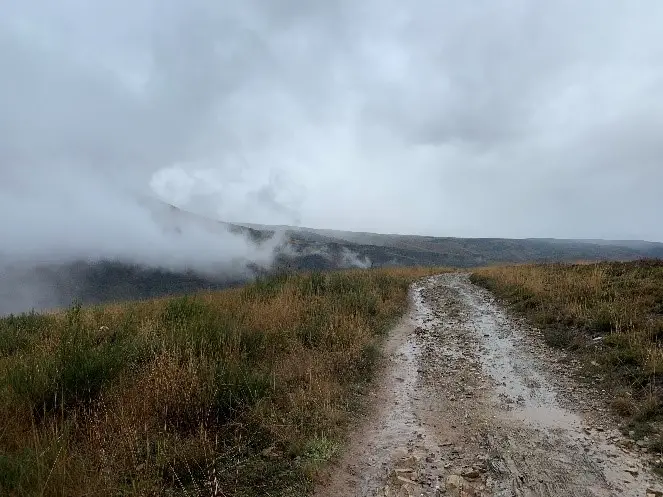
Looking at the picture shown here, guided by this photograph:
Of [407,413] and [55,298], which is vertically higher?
[407,413]

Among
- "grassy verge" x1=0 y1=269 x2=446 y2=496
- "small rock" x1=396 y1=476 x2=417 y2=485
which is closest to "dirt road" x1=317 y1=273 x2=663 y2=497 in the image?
"small rock" x1=396 y1=476 x2=417 y2=485

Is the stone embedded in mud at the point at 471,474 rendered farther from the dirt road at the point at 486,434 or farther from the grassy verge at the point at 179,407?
the grassy verge at the point at 179,407

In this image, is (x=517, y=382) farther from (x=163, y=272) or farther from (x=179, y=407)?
(x=163, y=272)

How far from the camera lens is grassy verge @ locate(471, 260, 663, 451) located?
532 cm

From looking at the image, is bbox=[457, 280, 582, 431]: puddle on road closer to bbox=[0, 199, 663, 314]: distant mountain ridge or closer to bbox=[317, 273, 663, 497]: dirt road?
bbox=[317, 273, 663, 497]: dirt road

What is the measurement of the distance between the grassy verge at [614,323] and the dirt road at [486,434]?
0.41 m

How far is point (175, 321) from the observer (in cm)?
804

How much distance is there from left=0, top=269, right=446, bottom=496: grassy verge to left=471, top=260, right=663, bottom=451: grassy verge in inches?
145

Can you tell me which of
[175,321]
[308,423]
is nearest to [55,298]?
[175,321]

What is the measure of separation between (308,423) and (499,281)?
12755mm

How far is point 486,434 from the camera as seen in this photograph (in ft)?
15.6

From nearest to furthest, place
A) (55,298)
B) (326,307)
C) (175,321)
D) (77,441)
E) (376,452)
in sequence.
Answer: (77,441) < (376,452) < (175,321) < (326,307) < (55,298)


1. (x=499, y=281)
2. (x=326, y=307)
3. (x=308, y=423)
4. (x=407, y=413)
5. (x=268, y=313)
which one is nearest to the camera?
(x=308, y=423)

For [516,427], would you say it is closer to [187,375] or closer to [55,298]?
[187,375]
